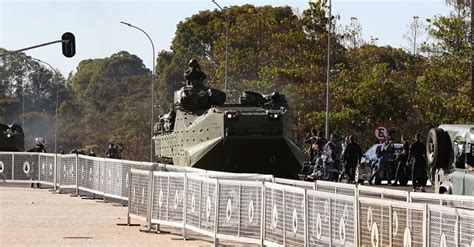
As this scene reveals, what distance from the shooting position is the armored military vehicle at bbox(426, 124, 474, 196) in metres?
25.8

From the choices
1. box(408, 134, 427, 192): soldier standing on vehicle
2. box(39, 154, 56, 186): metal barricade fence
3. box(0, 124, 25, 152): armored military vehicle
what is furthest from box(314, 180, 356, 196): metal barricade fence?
box(0, 124, 25, 152): armored military vehicle

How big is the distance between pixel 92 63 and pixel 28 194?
123m

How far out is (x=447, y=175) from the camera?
88.7 feet

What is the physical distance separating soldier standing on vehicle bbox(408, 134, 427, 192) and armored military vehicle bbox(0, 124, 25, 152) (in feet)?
91.6

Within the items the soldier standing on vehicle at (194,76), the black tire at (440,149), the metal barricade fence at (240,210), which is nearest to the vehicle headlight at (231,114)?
the soldier standing on vehicle at (194,76)

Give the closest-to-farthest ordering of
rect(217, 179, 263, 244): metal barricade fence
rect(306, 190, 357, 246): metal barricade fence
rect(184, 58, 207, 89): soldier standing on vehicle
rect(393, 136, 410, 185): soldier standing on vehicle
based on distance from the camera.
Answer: rect(306, 190, 357, 246): metal barricade fence < rect(217, 179, 263, 244): metal barricade fence < rect(184, 58, 207, 89): soldier standing on vehicle < rect(393, 136, 410, 185): soldier standing on vehicle

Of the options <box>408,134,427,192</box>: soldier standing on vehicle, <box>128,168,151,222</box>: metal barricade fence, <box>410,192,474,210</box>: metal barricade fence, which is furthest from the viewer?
<box>408,134,427,192</box>: soldier standing on vehicle

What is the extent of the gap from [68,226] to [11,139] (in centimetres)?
3604

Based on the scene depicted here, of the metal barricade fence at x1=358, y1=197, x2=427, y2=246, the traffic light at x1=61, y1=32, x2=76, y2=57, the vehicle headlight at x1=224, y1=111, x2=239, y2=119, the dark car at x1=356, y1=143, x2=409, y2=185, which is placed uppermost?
the traffic light at x1=61, y1=32, x2=76, y2=57

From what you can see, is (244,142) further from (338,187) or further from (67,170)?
(338,187)

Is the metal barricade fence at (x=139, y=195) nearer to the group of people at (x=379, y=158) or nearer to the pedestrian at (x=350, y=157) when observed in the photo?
the group of people at (x=379, y=158)

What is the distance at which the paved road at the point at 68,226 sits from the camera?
23.9 m

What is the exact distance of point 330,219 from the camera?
18047 mm

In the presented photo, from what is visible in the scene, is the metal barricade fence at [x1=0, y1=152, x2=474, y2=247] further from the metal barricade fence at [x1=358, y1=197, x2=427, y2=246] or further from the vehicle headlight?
the vehicle headlight
